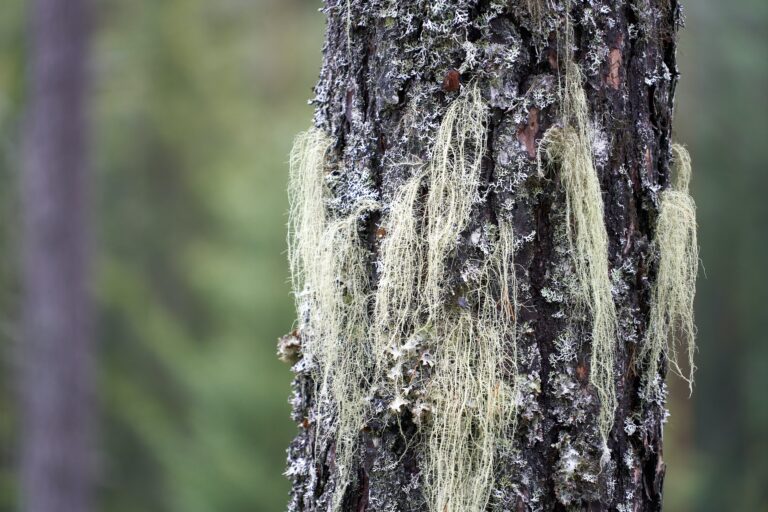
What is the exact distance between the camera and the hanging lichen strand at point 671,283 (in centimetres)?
133

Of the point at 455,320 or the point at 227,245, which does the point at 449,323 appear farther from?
the point at 227,245

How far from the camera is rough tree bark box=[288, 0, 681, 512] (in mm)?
1220

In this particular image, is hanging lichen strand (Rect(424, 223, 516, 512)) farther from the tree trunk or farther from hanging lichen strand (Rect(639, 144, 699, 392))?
the tree trunk

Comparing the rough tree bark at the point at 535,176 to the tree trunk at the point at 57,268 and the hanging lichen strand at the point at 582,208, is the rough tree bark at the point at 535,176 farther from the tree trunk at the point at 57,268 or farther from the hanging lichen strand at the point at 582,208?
the tree trunk at the point at 57,268

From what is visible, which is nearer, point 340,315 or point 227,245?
point 340,315

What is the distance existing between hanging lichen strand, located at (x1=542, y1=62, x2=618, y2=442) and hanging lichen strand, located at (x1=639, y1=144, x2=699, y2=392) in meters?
0.14

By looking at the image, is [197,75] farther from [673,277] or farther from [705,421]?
[673,277]

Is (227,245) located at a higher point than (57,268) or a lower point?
higher

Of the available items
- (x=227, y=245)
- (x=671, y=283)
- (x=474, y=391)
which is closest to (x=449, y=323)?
(x=474, y=391)

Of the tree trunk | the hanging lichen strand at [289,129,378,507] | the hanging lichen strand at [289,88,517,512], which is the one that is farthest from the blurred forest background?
the hanging lichen strand at [289,88,517,512]

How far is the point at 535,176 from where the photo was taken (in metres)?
1.21

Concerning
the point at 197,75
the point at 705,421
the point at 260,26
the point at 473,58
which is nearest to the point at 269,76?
the point at 260,26

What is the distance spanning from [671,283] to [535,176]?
346 millimetres

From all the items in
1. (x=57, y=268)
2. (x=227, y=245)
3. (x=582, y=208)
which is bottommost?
(x=582, y=208)
